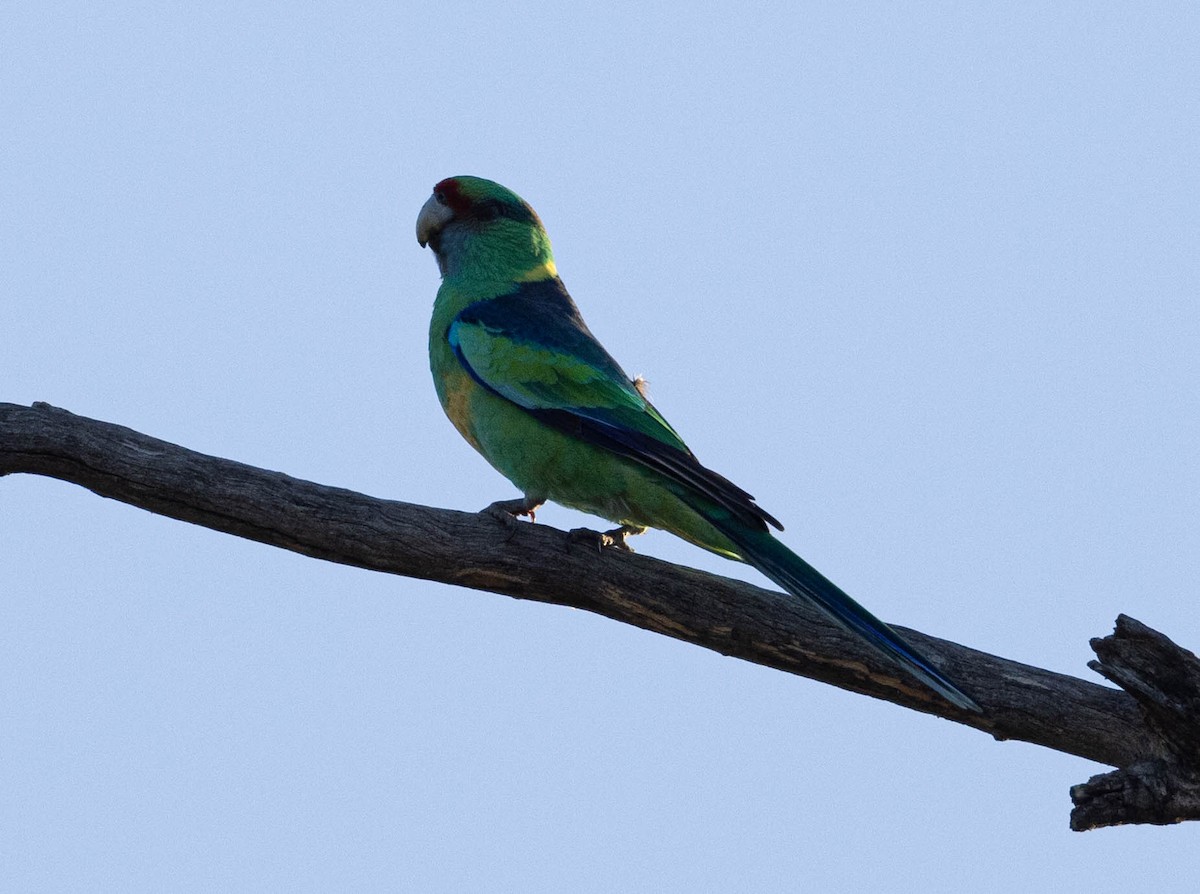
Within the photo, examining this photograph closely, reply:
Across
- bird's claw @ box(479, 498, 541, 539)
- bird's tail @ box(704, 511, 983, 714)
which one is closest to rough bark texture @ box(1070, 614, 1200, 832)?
bird's tail @ box(704, 511, 983, 714)

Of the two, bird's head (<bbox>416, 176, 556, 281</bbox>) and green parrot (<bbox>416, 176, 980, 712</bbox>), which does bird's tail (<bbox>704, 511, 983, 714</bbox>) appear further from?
bird's head (<bbox>416, 176, 556, 281</bbox>)

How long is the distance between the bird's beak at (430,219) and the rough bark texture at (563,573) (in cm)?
292

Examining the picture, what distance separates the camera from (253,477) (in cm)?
612

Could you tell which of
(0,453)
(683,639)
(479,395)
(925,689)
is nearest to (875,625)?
(925,689)

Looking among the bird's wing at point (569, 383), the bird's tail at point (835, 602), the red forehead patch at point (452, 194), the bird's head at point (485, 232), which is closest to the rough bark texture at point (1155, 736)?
the bird's tail at point (835, 602)

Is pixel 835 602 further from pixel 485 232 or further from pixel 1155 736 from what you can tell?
pixel 485 232

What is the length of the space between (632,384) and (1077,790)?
317 cm

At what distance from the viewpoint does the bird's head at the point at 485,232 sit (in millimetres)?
8422

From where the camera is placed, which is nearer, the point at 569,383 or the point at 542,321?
the point at 569,383

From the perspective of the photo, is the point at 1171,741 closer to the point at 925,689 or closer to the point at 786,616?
the point at 925,689

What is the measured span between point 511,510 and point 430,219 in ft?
8.45

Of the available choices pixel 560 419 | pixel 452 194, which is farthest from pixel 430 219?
pixel 560 419

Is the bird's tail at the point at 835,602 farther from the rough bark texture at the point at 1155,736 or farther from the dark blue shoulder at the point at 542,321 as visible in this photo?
the dark blue shoulder at the point at 542,321

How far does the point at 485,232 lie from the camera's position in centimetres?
853
